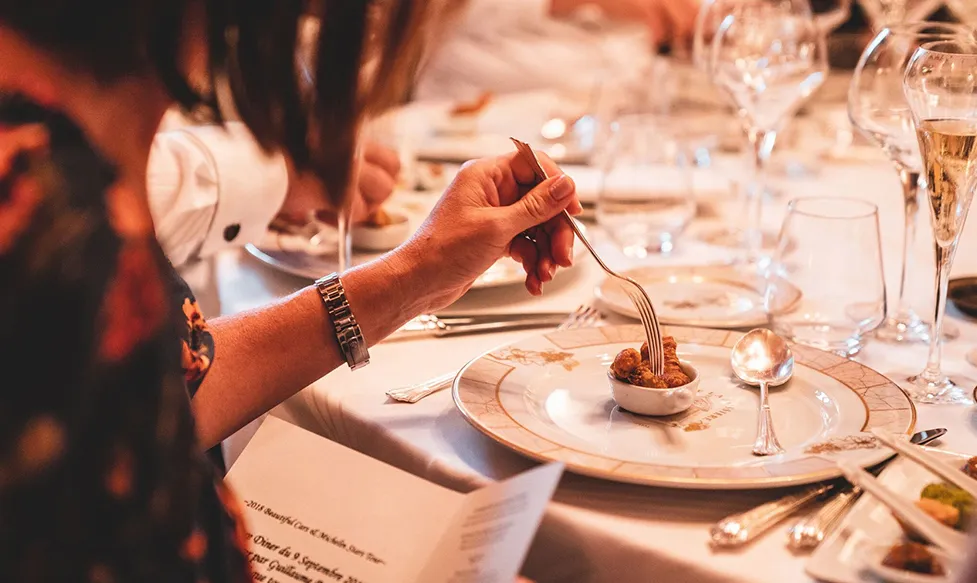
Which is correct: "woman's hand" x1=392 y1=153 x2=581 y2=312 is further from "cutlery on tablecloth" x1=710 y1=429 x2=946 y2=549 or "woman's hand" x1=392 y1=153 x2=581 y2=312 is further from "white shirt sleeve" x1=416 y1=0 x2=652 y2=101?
"white shirt sleeve" x1=416 y1=0 x2=652 y2=101

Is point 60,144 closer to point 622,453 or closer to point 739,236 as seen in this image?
point 622,453

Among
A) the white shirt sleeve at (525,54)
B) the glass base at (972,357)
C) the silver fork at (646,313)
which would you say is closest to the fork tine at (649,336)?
the silver fork at (646,313)

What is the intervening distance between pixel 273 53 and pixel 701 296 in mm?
667

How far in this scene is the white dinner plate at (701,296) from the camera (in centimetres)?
104

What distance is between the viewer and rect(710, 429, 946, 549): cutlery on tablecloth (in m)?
0.64

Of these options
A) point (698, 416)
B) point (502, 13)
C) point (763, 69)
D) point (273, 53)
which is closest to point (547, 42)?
point (502, 13)

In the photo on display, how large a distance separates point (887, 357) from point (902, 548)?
435 mm

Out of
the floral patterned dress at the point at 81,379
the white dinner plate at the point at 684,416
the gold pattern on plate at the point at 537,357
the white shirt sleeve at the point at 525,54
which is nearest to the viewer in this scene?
the floral patterned dress at the point at 81,379

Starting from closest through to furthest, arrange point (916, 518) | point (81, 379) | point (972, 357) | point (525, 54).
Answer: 1. point (81, 379)
2. point (916, 518)
3. point (972, 357)
4. point (525, 54)

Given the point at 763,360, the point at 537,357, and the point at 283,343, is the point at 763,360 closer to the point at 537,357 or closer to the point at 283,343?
the point at 537,357

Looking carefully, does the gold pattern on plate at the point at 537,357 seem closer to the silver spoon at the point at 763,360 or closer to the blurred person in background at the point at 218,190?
the silver spoon at the point at 763,360

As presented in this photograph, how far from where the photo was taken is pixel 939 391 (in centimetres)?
89

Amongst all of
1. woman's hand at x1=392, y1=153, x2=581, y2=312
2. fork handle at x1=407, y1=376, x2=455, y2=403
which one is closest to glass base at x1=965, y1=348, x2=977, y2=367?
woman's hand at x1=392, y1=153, x2=581, y2=312

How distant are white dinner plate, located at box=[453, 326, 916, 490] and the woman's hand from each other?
8 centimetres
